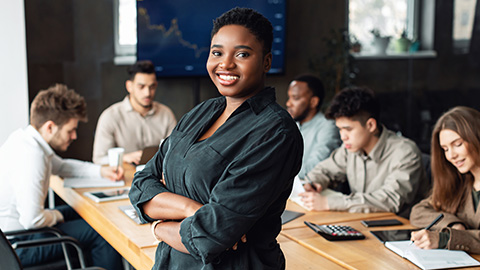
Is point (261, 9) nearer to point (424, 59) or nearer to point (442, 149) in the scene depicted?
point (424, 59)

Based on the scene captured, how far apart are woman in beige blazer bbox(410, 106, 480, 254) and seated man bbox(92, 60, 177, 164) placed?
238 centimetres

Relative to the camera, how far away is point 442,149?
2395 mm

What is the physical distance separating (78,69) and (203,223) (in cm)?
388

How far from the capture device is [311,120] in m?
4.14

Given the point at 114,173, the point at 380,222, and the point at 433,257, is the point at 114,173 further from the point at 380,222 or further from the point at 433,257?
the point at 433,257

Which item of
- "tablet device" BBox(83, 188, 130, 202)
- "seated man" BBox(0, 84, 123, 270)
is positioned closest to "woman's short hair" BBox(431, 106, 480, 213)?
"tablet device" BBox(83, 188, 130, 202)

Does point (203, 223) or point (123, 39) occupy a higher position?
point (123, 39)

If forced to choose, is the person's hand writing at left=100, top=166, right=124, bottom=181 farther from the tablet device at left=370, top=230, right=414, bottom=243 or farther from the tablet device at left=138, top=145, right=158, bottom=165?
the tablet device at left=370, top=230, right=414, bottom=243

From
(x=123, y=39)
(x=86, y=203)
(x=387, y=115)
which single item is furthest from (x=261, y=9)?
(x=86, y=203)

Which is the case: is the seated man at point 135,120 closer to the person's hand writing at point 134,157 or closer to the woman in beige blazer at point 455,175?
the person's hand writing at point 134,157

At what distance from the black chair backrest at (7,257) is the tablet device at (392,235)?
1.36 meters

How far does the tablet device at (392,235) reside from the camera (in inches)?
85.4

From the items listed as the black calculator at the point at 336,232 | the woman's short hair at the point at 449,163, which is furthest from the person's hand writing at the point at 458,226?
the black calculator at the point at 336,232

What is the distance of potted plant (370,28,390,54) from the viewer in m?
6.32
